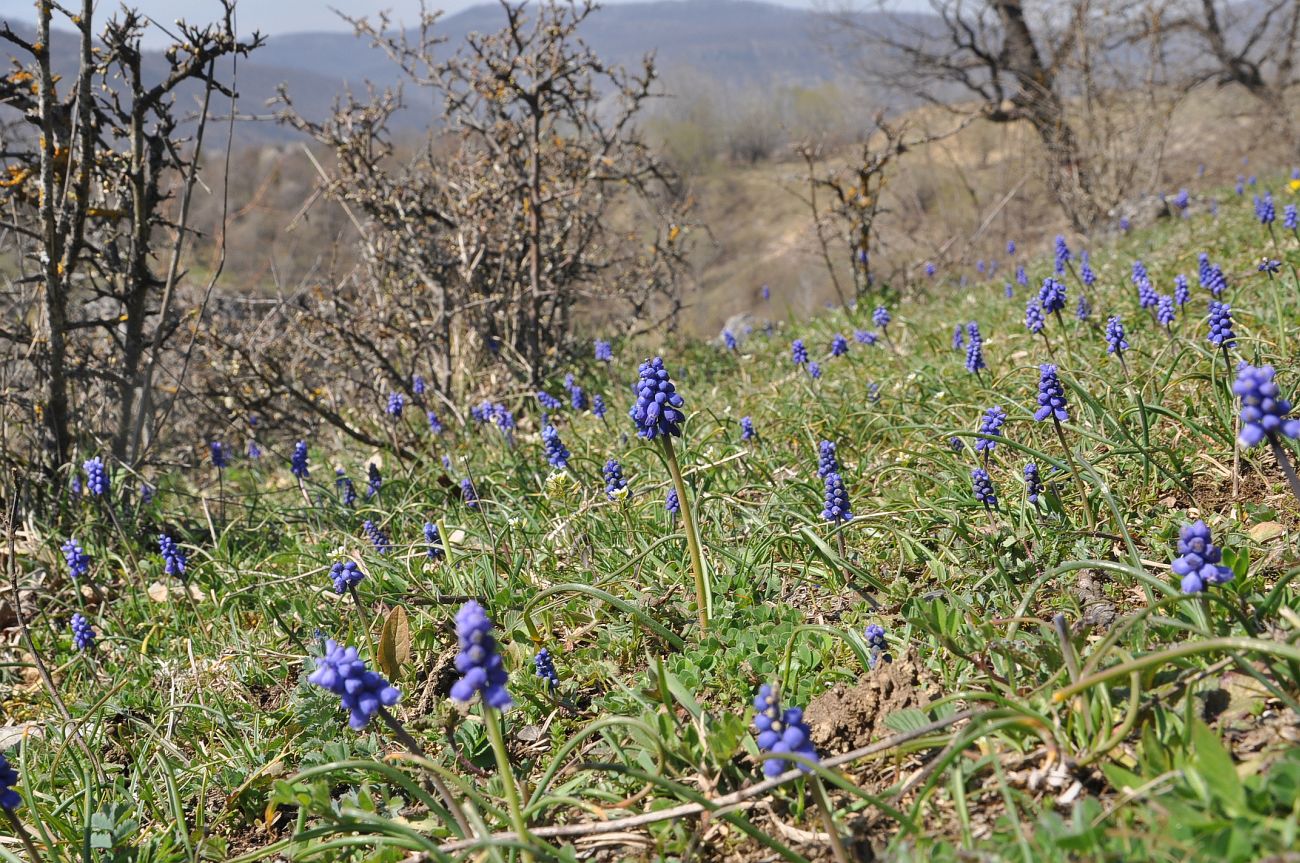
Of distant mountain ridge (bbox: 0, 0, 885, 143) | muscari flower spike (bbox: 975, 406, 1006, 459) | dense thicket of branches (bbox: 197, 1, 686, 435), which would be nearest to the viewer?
muscari flower spike (bbox: 975, 406, 1006, 459)

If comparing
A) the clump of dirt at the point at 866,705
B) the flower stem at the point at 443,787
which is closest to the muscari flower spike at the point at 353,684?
the flower stem at the point at 443,787

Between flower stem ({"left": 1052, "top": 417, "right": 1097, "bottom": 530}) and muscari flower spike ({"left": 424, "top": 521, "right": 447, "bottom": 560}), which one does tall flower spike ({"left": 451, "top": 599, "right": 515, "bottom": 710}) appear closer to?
flower stem ({"left": 1052, "top": 417, "right": 1097, "bottom": 530})

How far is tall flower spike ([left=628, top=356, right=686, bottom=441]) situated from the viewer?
2.43m

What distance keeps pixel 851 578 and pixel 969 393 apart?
1.69m

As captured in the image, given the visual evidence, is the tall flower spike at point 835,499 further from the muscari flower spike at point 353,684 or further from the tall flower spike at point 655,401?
the muscari flower spike at point 353,684

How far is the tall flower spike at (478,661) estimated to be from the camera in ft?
5.51

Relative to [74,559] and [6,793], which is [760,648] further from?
[74,559]

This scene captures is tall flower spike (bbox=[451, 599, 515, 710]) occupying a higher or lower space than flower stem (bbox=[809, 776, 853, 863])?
higher

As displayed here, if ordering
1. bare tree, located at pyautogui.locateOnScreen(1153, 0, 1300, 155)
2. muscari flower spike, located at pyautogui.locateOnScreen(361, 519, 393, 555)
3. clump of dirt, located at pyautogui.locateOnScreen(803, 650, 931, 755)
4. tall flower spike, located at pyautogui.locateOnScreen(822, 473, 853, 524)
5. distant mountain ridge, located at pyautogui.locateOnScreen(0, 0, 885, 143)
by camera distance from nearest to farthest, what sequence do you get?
clump of dirt, located at pyautogui.locateOnScreen(803, 650, 931, 755), tall flower spike, located at pyautogui.locateOnScreen(822, 473, 853, 524), muscari flower spike, located at pyautogui.locateOnScreen(361, 519, 393, 555), distant mountain ridge, located at pyautogui.locateOnScreen(0, 0, 885, 143), bare tree, located at pyautogui.locateOnScreen(1153, 0, 1300, 155)

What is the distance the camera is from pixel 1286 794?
159 cm

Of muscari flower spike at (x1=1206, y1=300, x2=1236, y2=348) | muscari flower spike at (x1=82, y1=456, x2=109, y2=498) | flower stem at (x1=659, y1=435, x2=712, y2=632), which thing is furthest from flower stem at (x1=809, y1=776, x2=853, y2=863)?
muscari flower spike at (x1=82, y1=456, x2=109, y2=498)

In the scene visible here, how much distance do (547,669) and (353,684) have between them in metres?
0.86

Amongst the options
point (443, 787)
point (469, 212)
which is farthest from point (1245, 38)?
point (443, 787)

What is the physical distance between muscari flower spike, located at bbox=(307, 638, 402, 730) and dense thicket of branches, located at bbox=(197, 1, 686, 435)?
4675 millimetres
